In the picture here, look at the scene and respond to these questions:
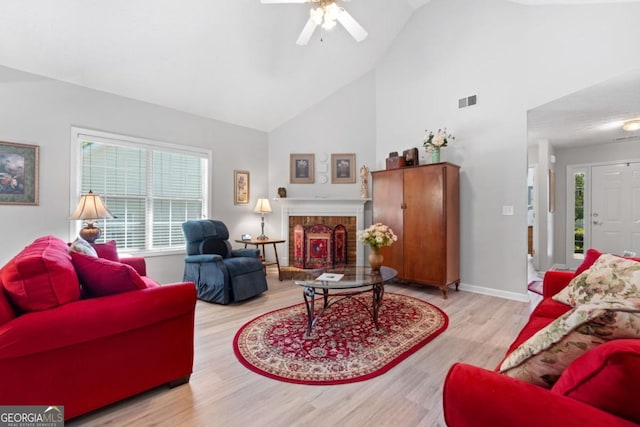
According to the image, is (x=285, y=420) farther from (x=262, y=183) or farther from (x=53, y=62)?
(x=262, y=183)

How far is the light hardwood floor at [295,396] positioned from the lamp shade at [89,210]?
5.84ft

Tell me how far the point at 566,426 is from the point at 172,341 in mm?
1885

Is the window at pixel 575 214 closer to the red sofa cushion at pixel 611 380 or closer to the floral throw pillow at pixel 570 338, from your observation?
the floral throw pillow at pixel 570 338

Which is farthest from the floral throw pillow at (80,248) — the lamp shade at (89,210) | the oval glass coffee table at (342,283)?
the oval glass coffee table at (342,283)

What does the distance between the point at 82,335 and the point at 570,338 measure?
6.68 ft

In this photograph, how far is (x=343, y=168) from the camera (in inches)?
218

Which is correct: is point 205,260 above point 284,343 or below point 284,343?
above

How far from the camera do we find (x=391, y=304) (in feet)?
11.5

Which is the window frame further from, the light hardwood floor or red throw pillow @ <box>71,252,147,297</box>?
red throw pillow @ <box>71,252,147,297</box>

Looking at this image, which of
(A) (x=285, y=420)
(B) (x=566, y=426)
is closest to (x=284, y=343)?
(A) (x=285, y=420)

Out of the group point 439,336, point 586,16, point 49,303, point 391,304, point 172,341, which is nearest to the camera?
point 49,303

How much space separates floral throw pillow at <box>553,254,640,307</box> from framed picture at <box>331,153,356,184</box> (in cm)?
382

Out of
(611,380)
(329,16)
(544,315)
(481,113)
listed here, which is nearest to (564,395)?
(611,380)

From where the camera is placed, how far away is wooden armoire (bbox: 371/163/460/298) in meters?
3.78
